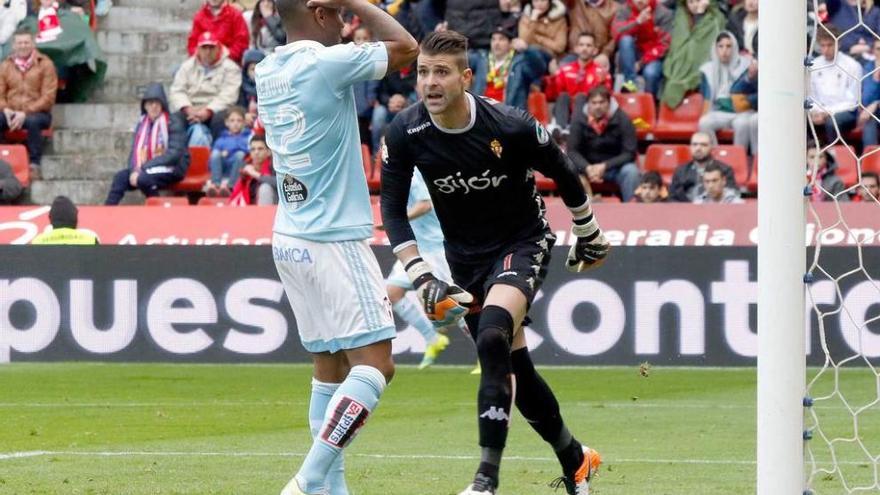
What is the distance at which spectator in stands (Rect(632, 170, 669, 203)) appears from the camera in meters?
17.0

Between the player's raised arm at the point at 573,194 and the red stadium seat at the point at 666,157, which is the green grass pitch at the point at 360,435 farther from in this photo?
the red stadium seat at the point at 666,157

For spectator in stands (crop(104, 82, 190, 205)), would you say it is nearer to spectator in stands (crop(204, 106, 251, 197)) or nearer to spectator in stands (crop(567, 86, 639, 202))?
spectator in stands (crop(204, 106, 251, 197))

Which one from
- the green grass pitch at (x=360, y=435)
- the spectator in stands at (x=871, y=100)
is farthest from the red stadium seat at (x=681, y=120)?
the green grass pitch at (x=360, y=435)

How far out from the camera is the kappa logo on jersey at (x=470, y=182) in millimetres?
7164

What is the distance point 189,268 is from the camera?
15328 millimetres

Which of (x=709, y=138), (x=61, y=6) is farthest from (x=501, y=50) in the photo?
(x=61, y=6)

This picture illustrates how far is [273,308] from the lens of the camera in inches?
596

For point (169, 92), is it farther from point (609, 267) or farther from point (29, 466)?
point (29, 466)

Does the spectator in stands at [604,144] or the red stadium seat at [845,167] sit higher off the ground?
the red stadium seat at [845,167]

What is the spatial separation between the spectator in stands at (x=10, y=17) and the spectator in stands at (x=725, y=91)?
29.5ft

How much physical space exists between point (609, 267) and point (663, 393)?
219 cm

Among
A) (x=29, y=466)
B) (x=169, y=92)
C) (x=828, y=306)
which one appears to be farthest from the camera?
(x=169, y=92)

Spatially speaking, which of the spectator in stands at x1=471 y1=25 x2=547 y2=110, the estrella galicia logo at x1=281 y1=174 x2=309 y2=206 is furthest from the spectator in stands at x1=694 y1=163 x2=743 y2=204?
the estrella galicia logo at x1=281 y1=174 x2=309 y2=206

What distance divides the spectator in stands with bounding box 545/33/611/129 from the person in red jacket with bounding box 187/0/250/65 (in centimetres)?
424
